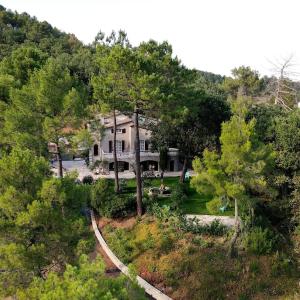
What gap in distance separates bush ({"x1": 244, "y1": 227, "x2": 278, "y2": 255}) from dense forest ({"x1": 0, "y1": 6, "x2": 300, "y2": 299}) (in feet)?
0.18

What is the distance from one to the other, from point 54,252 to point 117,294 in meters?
4.86

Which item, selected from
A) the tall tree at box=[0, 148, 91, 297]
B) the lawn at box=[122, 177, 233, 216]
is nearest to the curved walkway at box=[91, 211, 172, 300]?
the tall tree at box=[0, 148, 91, 297]

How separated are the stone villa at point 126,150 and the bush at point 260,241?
1706cm

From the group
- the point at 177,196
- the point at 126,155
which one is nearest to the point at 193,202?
the point at 177,196

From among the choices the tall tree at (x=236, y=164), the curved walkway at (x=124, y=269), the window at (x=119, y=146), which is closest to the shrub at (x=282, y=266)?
the tall tree at (x=236, y=164)

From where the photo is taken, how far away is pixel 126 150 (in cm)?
3734

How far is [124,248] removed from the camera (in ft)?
71.4

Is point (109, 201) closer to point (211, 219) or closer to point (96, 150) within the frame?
point (211, 219)

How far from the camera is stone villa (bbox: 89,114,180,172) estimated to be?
119 ft

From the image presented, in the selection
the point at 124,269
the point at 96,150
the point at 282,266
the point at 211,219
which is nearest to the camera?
the point at 282,266

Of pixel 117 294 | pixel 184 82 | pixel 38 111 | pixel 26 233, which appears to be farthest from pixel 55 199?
pixel 184 82

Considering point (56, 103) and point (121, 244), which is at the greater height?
point (56, 103)

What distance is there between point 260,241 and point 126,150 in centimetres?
2005

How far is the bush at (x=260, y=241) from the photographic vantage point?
19.7 m
